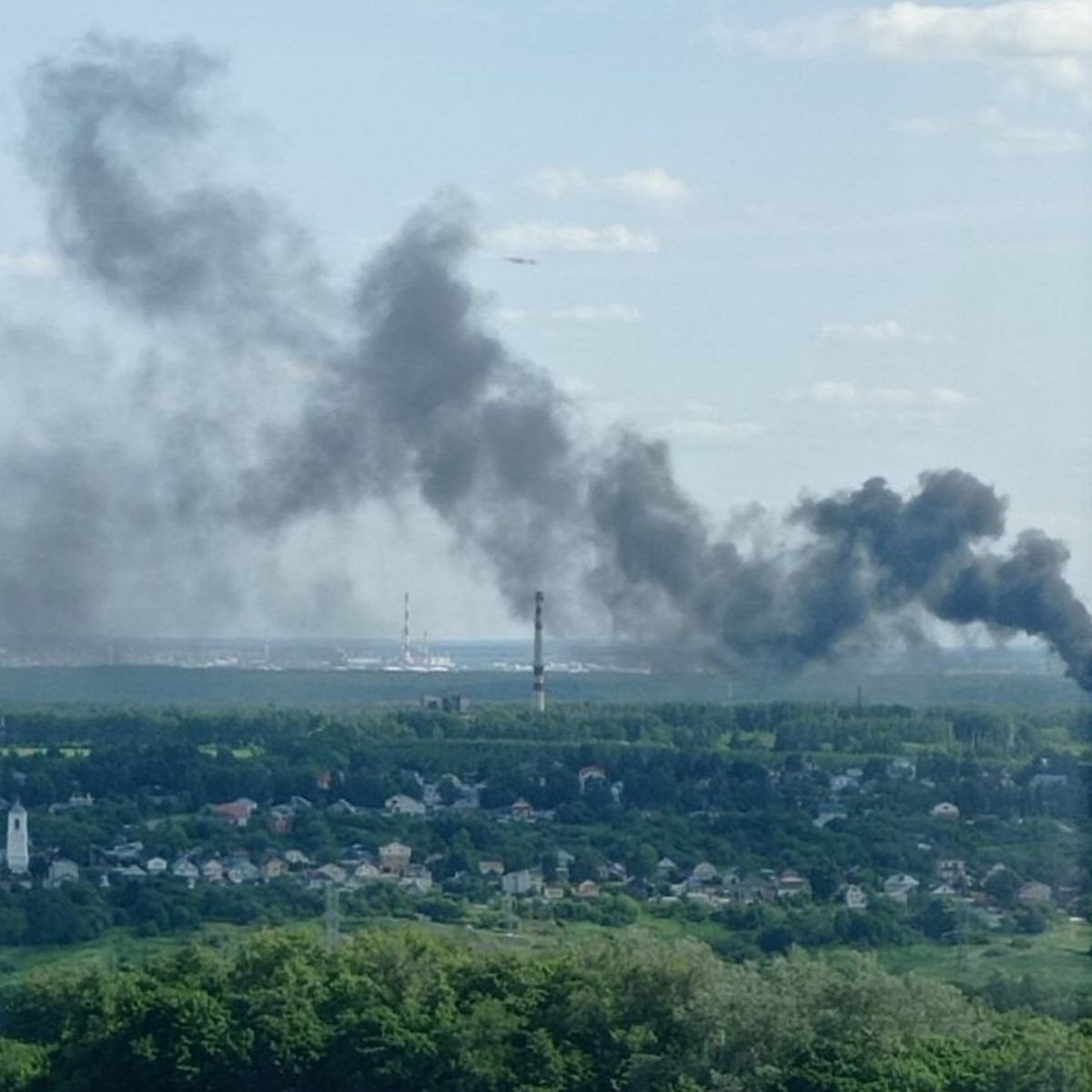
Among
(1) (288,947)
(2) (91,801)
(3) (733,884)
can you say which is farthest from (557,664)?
(1) (288,947)

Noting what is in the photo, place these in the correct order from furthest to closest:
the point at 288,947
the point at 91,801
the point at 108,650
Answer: the point at 108,650
the point at 91,801
the point at 288,947

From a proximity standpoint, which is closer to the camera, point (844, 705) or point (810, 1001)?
point (810, 1001)

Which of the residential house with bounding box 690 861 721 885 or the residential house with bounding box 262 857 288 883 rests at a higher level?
the residential house with bounding box 690 861 721 885

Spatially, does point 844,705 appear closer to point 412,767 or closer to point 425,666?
point 412,767

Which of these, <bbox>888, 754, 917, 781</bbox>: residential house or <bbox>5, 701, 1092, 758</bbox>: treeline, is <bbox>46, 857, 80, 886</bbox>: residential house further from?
<bbox>5, 701, 1092, 758</bbox>: treeline

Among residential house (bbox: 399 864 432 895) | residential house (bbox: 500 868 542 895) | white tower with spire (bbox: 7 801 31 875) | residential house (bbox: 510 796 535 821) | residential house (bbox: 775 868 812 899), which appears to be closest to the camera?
residential house (bbox: 775 868 812 899)

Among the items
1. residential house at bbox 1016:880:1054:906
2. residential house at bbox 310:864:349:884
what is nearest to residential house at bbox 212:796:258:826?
residential house at bbox 310:864:349:884

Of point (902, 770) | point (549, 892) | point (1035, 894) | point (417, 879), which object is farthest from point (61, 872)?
point (1035, 894)
